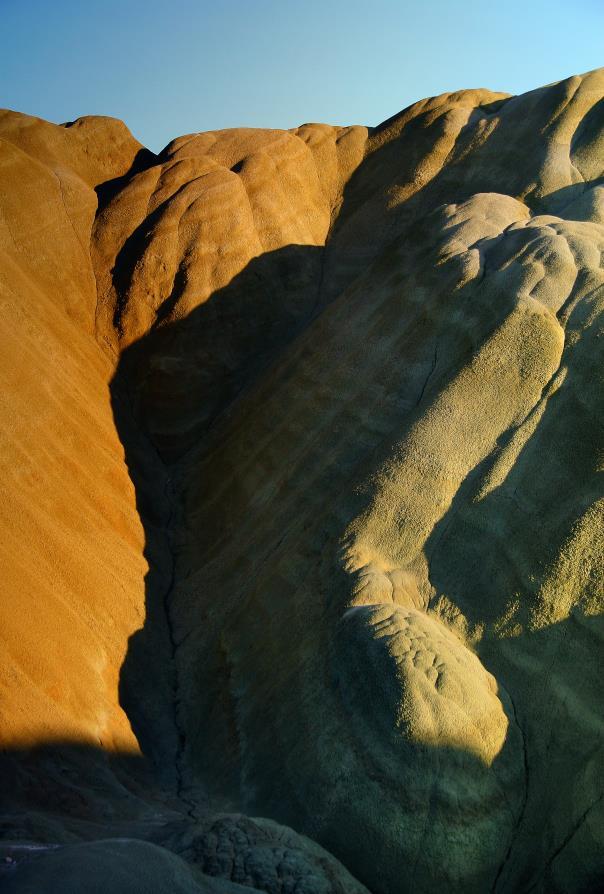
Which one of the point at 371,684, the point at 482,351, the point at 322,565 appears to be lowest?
the point at 371,684

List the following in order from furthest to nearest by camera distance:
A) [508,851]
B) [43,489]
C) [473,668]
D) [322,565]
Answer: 1. [43,489]
2. [322,565]
3. [473,668]
4. [508,851]

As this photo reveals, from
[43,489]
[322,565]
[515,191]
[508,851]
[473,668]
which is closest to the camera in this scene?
[508,851]

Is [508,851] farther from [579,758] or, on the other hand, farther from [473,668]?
[473,668]

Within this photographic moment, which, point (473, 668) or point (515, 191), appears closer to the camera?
point (473, 668)

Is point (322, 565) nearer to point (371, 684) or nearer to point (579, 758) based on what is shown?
point (371, 684)

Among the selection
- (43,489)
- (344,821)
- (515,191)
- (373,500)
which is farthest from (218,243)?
(344,821)

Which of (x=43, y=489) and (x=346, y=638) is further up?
(x=43, y=489)

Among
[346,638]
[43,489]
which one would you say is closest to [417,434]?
[346,638]
